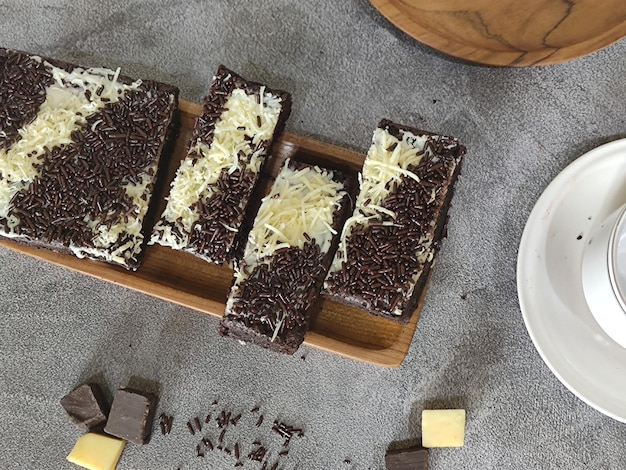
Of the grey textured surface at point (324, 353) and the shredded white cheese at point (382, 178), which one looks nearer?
the shredded white cheese at point (382, 178)

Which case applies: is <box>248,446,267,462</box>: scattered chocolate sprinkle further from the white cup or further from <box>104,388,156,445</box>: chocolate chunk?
the white cup

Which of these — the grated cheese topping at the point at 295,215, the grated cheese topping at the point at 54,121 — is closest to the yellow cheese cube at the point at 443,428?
the grated cheese topping at the point at 295,215

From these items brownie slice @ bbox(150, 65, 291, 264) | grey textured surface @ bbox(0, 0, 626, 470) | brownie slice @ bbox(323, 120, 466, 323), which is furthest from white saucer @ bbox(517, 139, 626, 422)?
brownie slice @ bbox(150, 65, 291, 264)

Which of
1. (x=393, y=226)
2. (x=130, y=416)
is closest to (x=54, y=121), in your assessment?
(x=130, y=416)

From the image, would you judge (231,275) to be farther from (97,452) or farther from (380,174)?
(97,452)

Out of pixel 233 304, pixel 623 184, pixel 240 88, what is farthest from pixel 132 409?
pixel 623 184

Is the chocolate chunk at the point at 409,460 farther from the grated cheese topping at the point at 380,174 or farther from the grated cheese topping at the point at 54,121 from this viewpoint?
the grated cheese topping at the point at 54,121
